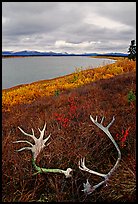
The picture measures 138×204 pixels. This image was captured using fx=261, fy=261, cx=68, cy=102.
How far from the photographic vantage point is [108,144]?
516 cm

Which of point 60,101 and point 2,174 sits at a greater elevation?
point 60,101

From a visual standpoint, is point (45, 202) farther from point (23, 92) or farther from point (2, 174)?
point (23, 92)

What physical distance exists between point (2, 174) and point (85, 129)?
84.8 inches

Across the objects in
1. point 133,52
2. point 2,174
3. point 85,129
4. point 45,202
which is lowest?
point 45,202

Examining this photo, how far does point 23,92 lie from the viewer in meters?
15.5

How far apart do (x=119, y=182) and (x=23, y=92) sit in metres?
12.3

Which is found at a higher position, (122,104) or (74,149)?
(122,104)

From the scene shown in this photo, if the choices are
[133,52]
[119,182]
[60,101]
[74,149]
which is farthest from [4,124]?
[133,52]

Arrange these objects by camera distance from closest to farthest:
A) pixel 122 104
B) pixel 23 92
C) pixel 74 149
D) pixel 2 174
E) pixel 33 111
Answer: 1. pixel 2 174
2. pixel 74 149
3. pixel 122 104
4. pixel 33 111
5. pixel 23 92

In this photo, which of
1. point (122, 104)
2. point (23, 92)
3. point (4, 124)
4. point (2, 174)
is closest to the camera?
point (2, 174)

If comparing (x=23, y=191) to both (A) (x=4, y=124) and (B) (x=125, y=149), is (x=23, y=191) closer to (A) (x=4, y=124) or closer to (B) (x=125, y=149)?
(B) (x=125, y=149)

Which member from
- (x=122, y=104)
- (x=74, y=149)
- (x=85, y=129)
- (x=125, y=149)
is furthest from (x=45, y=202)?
(x=122, y=104)

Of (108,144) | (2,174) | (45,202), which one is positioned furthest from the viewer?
(108,144)

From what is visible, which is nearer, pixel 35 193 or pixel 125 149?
pixel 35 193
